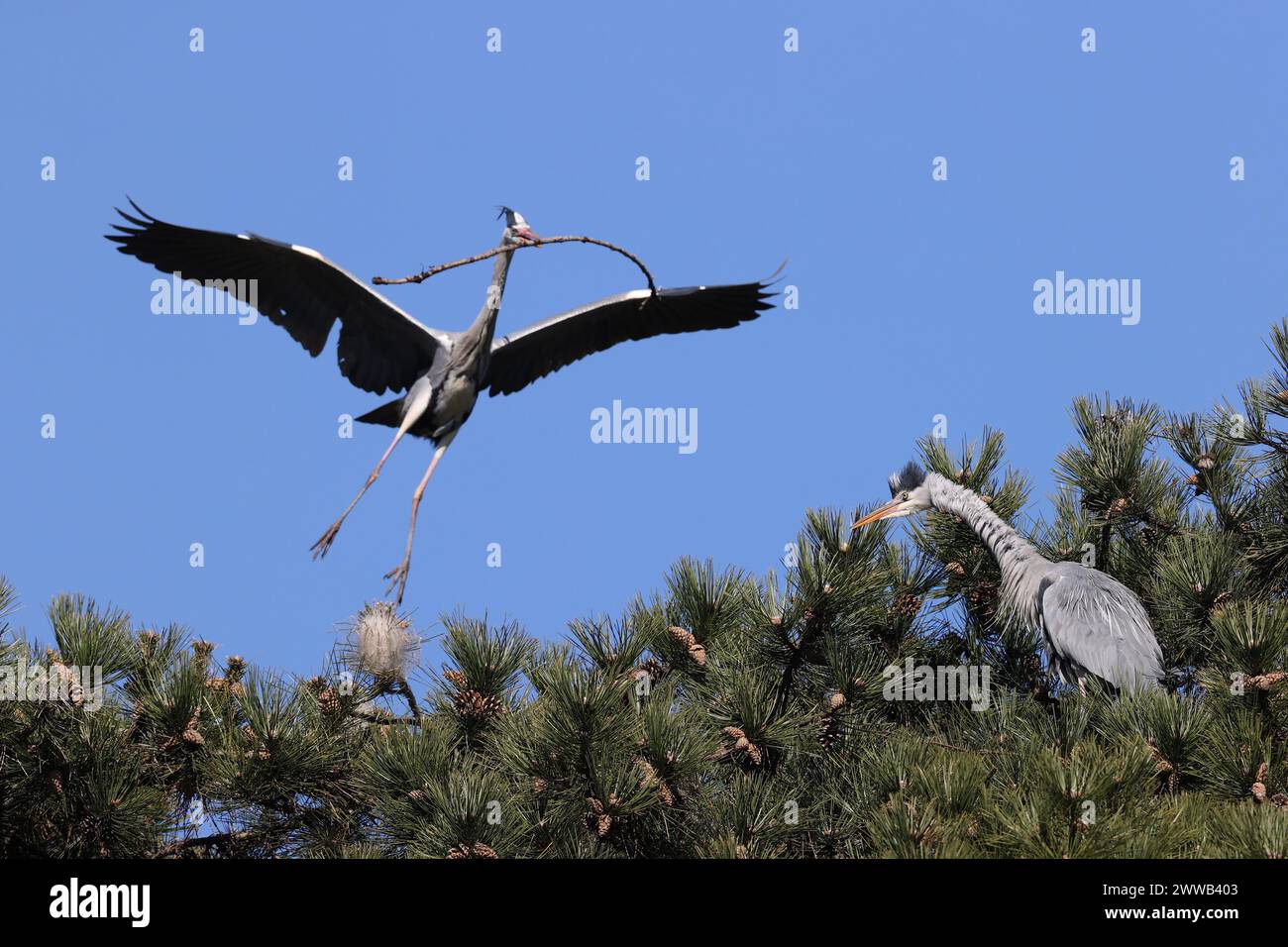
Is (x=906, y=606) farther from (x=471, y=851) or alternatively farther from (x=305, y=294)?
(x=305, y=294)

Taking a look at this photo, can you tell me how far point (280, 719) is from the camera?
5211 millimetres

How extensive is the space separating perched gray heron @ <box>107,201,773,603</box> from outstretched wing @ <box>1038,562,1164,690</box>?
2.61 metres

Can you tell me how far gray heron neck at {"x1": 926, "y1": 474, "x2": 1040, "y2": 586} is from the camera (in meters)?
7.23

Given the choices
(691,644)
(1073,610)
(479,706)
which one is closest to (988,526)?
(1073,610)

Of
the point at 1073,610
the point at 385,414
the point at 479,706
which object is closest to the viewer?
the point at 479,706

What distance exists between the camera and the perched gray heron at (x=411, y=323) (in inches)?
303

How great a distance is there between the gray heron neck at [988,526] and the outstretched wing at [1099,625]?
162 mm

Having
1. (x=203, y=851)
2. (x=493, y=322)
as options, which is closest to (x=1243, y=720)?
(x=203, y=851)

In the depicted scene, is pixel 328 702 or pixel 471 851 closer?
pixel 471 851

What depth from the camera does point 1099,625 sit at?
7129 mm

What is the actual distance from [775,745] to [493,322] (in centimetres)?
387

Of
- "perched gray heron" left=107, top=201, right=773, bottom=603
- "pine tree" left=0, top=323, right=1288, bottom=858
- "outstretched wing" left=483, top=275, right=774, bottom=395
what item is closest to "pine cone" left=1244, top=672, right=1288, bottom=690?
"pine tree" left=0, top=323, right=1288, bottom=858

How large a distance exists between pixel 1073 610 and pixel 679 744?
317 cm
